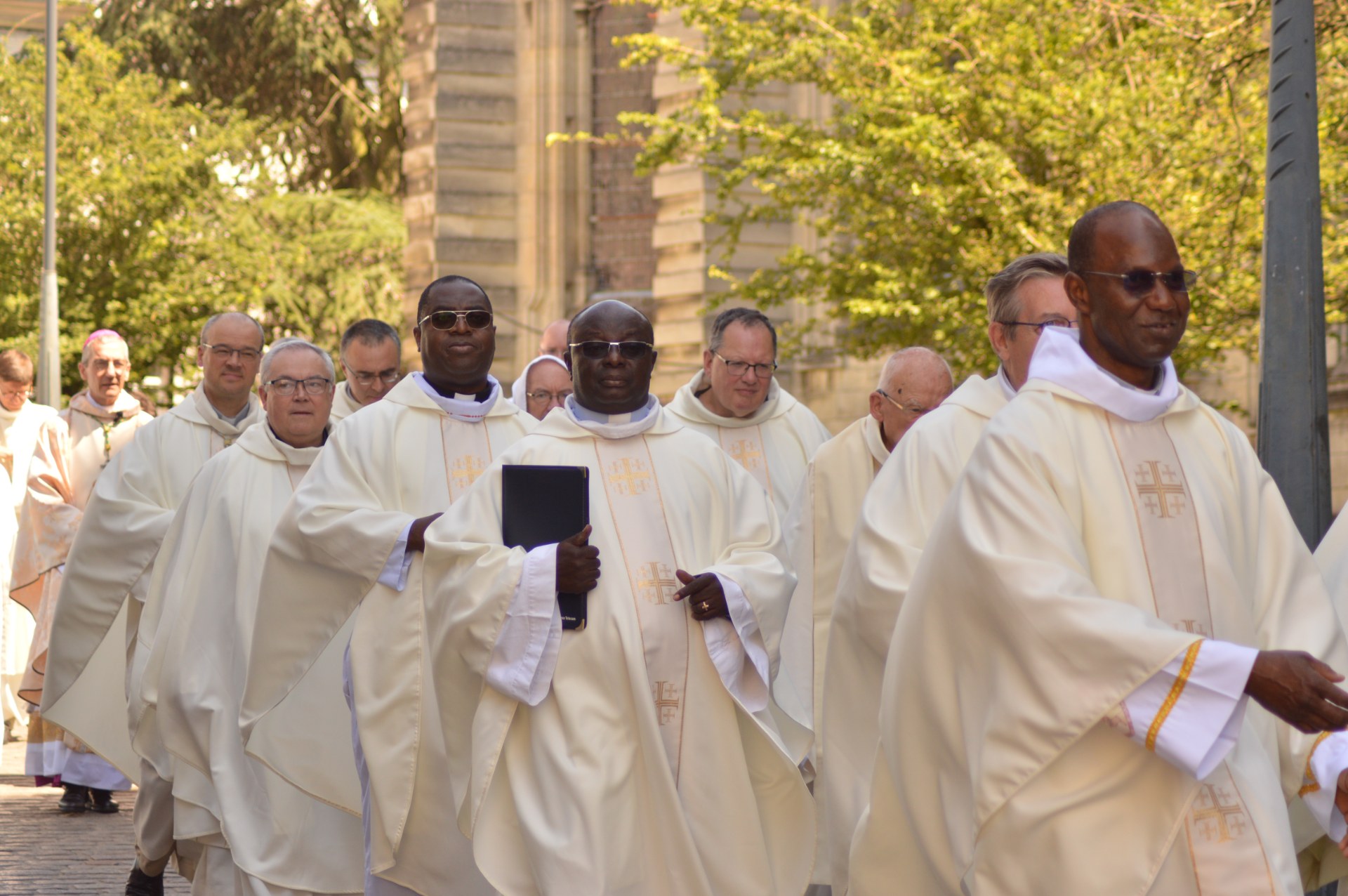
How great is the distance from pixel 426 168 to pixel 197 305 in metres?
6.15

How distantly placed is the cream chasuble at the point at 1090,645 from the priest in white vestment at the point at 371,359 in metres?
5.19

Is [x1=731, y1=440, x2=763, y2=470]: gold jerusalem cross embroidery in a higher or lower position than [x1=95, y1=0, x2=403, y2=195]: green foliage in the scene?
lower

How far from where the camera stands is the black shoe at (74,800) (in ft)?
38.4

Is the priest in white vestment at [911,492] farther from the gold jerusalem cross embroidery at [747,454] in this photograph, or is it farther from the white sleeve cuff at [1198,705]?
the gold jerusalem cross embroidery at [747,454]

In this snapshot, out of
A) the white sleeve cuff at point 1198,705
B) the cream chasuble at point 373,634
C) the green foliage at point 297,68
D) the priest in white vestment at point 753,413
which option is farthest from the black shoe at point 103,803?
the green foliage at point 297,68

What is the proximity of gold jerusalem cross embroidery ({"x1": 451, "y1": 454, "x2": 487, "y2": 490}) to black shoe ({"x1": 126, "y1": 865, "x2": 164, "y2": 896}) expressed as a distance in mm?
2468

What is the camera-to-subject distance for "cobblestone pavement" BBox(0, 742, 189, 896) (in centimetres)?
926

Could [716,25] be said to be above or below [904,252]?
above

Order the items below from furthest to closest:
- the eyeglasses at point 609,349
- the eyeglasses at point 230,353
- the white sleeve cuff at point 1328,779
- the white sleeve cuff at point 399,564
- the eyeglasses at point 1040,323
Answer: the eyeglasses at point 230,353 → the white sleeve cuff at point 399,564 → the eyeglasses at point 609,349 → the eyeglasses at point 1040,323 → the white sleeve cuff at point 1328,779

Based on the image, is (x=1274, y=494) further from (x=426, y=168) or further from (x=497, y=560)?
(x=426, y=168)

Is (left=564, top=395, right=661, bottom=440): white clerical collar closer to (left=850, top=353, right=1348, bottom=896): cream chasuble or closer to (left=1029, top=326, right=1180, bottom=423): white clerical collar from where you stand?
(left=850, top=353, right=1348, bottom=896): cream chasuble

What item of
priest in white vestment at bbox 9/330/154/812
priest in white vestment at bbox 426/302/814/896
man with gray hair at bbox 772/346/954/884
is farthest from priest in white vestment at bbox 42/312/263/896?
priest in white vestment at bbox 426/302/814/896

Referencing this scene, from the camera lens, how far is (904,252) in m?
17.2

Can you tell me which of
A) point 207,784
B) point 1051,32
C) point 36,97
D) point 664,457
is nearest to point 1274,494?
point 664,457
